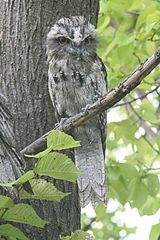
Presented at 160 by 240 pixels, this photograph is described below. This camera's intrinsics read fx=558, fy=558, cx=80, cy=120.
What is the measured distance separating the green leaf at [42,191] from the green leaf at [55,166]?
8 cm

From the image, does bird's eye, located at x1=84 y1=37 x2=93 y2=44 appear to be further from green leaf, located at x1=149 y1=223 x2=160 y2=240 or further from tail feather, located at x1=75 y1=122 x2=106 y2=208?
green leaf, located at x1=149 y1=223 x2=160 y2=240

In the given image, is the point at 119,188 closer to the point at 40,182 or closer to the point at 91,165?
the point at 91,165

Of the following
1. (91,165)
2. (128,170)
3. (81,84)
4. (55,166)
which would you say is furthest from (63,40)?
(55,166)

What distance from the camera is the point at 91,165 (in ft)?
10.6

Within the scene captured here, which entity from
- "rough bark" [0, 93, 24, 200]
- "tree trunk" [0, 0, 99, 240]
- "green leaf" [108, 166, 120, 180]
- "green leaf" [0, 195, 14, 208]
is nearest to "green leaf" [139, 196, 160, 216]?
"green leaf" [108, 166, 120, 180]

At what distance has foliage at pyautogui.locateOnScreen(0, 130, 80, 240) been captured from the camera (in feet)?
6.05

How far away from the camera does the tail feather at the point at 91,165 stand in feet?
9.92

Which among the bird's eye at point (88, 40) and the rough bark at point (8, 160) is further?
the bird's eye at point (88, 40)

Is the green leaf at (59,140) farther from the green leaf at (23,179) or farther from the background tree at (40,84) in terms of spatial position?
the background tree at (40,84)

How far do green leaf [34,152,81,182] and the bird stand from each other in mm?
1087

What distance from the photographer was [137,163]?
4.10 metres

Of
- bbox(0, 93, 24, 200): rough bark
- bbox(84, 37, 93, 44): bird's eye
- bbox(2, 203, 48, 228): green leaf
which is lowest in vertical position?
bbox(2, 203, 48, 228): green leaf

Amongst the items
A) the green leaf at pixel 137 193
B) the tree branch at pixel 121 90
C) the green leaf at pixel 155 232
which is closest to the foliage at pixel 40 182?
the tree branch at pixel 121 90

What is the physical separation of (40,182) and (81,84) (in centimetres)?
136
